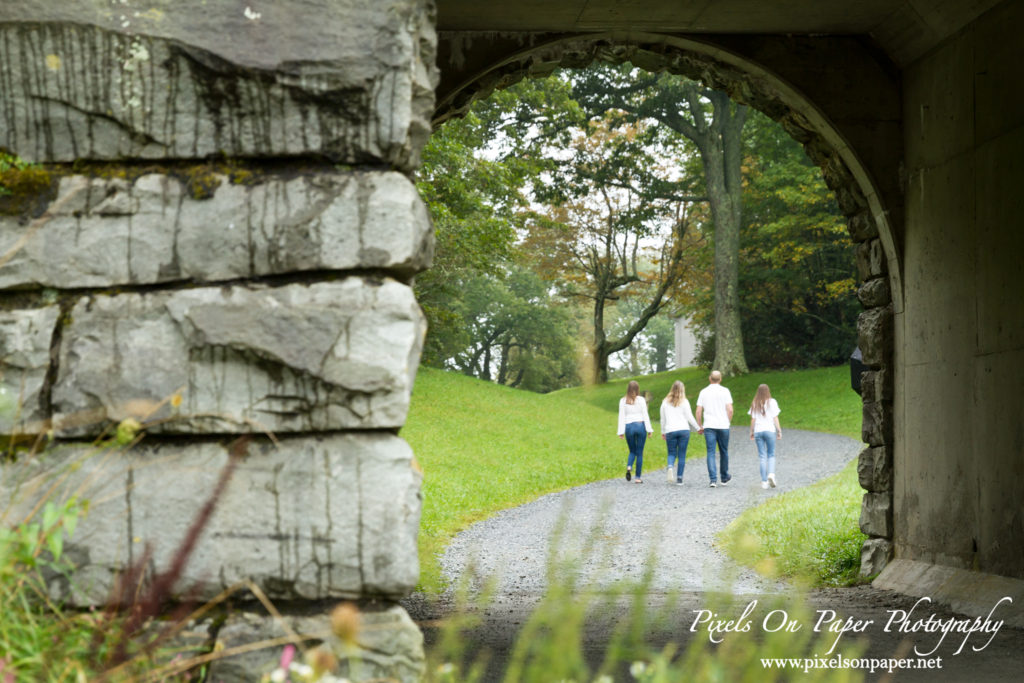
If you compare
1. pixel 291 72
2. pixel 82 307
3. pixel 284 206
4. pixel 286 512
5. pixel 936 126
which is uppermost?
pixel 936 126

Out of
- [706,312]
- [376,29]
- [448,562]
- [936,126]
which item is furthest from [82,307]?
[706,312]

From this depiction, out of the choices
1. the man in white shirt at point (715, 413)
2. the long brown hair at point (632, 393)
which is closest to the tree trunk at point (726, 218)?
the man in white shirt at point (715, 413)

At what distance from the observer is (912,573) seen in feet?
23.3

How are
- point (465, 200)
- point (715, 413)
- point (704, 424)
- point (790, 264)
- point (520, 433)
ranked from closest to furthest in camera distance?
point (715, 413) < point (704, 424) < point (465, 200) < point (520, 433) < point (790, 264)

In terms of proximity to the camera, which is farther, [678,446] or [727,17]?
[678,446]

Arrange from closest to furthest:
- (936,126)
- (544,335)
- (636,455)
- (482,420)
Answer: (936,126) → (636,455) → (482,420) → (544,335)

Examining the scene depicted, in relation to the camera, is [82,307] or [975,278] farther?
[975,278]

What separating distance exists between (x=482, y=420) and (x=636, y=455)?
8353mm

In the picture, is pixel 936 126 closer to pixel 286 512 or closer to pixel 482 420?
pixel 286 512

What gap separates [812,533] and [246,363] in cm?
802

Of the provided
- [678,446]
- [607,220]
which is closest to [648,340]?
[607,220]

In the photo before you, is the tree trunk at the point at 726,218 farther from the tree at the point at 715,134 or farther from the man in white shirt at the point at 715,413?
the man in white shirt at the point at 715,413

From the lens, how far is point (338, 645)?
2.64 m

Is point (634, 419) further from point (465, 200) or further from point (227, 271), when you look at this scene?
point (227, 271)
